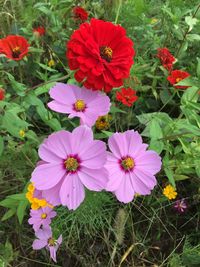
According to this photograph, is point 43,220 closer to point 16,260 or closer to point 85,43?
point 16,260

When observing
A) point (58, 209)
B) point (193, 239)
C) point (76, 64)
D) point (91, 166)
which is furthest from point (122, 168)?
point (193, 239)

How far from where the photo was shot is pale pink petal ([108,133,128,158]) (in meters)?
0.86

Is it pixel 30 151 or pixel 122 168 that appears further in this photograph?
pixel 30 151

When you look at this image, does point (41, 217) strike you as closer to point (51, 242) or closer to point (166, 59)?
point (51, 242)

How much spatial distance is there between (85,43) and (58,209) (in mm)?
529

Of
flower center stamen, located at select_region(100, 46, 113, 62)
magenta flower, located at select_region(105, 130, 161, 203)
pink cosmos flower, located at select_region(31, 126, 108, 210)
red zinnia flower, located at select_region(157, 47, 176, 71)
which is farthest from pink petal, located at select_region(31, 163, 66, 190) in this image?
red zinnia flower, located at select_region(157, 47, 176, 71)

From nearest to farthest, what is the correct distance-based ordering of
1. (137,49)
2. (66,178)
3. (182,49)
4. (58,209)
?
(66,178) → (58,209) → (182,49) → (137,49)

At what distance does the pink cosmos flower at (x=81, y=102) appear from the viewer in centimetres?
86

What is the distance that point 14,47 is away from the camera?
1.14 metres

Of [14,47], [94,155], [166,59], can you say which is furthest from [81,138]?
[166,59]

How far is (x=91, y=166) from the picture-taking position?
783 mm

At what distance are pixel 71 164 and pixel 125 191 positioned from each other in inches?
5.3

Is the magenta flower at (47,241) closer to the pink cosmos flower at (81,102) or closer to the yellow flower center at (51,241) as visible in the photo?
the yellow flower center at (51,241)

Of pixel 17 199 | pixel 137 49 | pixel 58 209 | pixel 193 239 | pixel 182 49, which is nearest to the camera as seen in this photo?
pixel 17 199
